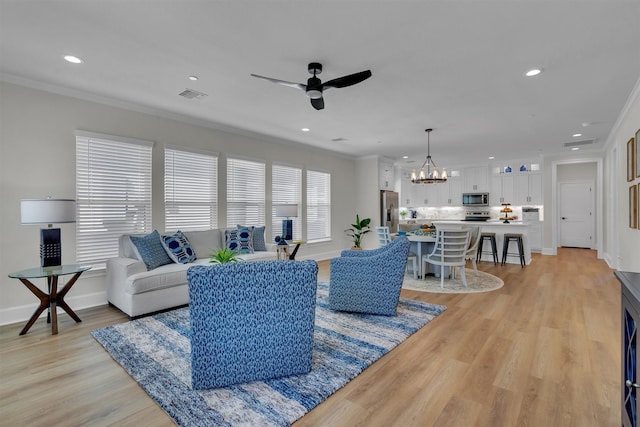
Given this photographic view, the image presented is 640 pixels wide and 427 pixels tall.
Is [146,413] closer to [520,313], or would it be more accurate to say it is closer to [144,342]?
[144,342]

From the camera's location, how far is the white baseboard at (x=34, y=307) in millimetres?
3355

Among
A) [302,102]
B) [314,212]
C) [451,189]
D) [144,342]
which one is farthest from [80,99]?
[451,189]

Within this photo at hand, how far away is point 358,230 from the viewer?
321 inches

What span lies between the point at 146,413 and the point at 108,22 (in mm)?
2794

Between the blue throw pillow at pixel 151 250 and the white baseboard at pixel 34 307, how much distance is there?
0.89 m

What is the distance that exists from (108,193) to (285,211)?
257 cm

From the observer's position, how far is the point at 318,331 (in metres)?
3.05

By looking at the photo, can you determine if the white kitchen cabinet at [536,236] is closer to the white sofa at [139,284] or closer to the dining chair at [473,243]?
the dining chair at [473,243]

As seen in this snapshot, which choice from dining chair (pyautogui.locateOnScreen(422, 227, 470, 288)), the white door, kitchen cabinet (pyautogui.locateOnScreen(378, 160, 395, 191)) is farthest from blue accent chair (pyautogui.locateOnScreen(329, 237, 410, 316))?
the white door

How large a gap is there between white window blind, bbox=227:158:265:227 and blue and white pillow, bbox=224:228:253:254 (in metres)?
0.62

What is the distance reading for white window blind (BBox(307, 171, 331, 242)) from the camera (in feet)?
23.6

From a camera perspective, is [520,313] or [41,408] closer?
[41,408]

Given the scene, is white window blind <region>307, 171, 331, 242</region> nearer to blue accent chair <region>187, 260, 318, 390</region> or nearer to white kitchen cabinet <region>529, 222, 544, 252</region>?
blue accent chair <region>187, 260, 318, 390</region>

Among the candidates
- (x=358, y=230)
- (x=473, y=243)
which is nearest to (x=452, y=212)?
(x=358, y=230)
